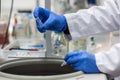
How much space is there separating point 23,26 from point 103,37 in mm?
727

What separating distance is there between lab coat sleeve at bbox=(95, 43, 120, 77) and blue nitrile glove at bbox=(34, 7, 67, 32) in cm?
33

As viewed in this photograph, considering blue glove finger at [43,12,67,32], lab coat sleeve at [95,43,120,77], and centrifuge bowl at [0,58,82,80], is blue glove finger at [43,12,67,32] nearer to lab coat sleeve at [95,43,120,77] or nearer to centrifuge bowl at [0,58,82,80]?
centrifuge bowl at [0,58,82,80]

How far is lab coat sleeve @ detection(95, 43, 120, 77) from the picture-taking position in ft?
3.57

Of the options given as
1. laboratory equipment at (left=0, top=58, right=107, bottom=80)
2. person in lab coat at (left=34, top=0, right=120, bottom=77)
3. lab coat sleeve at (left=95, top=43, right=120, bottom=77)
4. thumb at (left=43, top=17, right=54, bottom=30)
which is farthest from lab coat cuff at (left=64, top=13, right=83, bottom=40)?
lab coat sleeve at (left=95, top=43, right=120, bottom=77)

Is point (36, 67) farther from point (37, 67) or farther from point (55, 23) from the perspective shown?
point (55, 23)

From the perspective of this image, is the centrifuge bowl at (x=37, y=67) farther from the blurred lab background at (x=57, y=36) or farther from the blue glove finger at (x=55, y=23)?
the blurred lab background at (x=57, y=36)

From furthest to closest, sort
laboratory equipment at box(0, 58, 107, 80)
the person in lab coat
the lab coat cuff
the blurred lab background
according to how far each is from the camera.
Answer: the blurred lab background → the lab coat cuff → the person in lab coat → laboratory equipment at box(0, 58, 107, 80)

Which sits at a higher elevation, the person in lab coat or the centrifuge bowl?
the person in lab coat

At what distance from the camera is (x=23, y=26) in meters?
2.33

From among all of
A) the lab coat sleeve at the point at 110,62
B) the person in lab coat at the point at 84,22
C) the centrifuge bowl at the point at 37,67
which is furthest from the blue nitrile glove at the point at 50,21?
the lab coat sleeve at the point at 110,62

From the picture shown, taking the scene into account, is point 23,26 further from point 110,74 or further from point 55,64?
point 110,74

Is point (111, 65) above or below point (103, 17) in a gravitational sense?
below

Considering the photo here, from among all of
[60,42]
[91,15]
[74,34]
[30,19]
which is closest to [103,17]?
[91,15]

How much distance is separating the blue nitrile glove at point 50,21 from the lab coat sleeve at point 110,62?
1.09 feet
